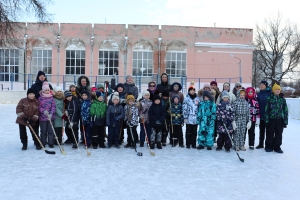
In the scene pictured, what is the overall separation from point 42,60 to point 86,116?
16260mm

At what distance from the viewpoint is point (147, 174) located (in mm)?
4625

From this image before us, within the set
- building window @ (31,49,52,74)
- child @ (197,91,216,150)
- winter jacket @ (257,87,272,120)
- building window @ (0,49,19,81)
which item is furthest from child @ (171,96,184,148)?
building window @ (0,49,19,81)

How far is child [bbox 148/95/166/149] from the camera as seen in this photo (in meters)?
6.48

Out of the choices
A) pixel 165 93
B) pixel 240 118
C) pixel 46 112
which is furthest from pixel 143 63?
pixel 46 112

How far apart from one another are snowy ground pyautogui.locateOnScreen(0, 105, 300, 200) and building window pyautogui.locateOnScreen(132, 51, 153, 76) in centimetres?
1525

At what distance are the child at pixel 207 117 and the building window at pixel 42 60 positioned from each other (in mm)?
16823

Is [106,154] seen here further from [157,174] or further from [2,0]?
[2,0]

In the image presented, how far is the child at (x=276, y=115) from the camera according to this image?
6320 mm

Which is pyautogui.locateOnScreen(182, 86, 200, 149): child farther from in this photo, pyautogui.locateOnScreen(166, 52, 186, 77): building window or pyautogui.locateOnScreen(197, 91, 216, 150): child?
pyautogui.locateOnScreen(166, 52, 186, 77): building window

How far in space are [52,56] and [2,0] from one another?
962cm

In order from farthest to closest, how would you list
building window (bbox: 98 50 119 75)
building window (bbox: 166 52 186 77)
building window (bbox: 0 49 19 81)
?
building window (bbox: 166 52 186 77)
building window (bbox: 98 50 119 75)
building window (bbox: 0 49 19 81)

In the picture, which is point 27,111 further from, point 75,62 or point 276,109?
point 75,62

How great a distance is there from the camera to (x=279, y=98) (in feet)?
20.8

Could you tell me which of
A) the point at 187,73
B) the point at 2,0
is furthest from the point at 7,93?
the point at 187,73
